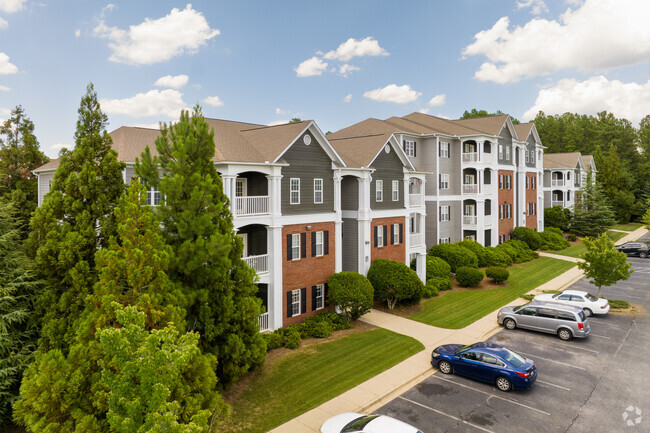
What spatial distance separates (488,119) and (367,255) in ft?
96.0

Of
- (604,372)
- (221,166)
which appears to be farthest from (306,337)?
(604,372)

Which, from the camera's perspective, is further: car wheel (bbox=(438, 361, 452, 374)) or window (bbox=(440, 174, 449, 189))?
window (bbox=(440, 174, 449, 189))

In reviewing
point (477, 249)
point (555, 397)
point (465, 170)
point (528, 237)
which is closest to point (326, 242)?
point (555, 397)

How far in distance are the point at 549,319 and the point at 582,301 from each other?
5.50 meters

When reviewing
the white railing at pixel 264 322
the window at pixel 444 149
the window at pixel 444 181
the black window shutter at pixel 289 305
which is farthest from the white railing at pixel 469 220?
the white railing at pixel 264 322

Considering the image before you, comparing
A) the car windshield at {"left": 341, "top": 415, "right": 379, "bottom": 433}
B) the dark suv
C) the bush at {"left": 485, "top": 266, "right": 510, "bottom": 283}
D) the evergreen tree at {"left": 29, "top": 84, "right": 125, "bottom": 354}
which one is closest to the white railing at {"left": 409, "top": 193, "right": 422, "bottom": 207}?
the bush at {"left": 485, "top": 266, "right": 510, "bottom": 283}

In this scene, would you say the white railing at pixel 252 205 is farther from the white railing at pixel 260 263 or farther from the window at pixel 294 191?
the white railing at pixel 260 263

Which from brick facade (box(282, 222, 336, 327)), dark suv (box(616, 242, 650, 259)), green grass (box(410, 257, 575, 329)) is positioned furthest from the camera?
dark suv (box(616, 242, 650, 259))

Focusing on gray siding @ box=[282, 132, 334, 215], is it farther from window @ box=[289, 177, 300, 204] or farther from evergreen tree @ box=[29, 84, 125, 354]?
evergreen tree @ box=[29, 84, 125, 354]

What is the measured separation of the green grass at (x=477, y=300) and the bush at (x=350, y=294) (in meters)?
4.13

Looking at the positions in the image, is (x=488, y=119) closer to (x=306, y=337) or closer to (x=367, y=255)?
(x=367, y=255)

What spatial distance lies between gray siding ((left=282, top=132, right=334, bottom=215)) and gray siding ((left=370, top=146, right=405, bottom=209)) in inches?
168

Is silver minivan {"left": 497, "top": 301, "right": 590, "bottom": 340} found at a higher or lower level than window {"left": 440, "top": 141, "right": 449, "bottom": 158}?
lower

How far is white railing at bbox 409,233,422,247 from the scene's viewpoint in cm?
3173
